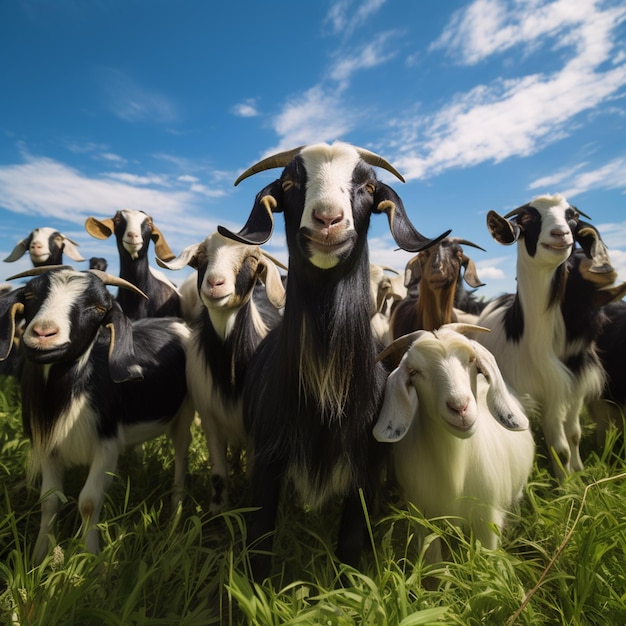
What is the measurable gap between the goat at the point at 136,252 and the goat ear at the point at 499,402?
3.34 meters

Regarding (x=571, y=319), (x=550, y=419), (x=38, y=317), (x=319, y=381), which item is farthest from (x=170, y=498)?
(x=571, y=319)

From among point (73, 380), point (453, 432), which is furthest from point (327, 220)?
point (73, 380)

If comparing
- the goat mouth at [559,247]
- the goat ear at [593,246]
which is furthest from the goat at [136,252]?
the goat ear at [593,246]

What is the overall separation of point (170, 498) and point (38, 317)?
5.64 feet

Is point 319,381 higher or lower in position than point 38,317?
lower

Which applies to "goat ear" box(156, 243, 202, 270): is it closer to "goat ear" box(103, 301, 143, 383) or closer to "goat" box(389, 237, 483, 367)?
"goat ear" box(103, 301, 143, 383)

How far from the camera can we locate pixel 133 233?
14.2 feet

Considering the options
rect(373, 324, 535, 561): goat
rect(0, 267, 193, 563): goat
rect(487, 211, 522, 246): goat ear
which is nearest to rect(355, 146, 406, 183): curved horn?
rect(373, 324, 535, 561): goat

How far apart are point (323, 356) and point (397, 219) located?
727mm

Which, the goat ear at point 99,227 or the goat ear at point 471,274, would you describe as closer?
the goat ear at point 471,274

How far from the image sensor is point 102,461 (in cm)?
264

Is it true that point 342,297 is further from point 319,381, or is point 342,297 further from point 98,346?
point 98,346

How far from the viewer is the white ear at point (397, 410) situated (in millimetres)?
2010

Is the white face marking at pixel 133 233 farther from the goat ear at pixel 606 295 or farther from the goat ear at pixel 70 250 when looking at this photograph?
the goat ear at pixel 606 295
